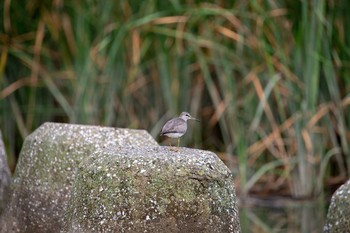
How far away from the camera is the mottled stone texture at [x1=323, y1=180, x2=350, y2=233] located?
579 centimetres

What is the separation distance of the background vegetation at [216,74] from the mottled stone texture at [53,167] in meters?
3.75

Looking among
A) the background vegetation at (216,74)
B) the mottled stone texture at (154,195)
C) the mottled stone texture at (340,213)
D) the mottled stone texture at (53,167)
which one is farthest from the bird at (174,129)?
the background vegetation at (216,74)

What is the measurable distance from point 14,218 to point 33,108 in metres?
5.07

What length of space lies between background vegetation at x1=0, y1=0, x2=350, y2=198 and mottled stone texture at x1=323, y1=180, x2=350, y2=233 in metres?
4.27

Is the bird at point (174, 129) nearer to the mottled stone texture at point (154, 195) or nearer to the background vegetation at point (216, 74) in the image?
the mottled stone texture at point (154, 195)

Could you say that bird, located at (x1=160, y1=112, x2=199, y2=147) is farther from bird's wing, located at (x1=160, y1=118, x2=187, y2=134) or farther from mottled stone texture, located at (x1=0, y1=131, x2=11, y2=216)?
mottled stone texture, located at (x1=0, y1=131, x2=11, y2=216)

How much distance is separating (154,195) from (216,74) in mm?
6748

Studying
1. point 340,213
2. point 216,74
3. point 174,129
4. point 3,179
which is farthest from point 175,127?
point 216,74

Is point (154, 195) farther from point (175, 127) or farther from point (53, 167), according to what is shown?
point (53, 167)

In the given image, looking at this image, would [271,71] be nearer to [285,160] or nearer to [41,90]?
[285,160]

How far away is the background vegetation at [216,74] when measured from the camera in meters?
10.5

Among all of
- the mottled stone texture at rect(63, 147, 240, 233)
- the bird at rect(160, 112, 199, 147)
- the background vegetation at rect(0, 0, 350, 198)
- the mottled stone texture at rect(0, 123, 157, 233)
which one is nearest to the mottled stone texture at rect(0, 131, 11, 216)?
the mottled stone texture at rect(0, 123, 157, 233)

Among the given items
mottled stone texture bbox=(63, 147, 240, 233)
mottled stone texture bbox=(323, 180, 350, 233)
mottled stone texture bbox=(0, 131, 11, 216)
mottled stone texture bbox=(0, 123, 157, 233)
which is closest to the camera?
mottled stone texture bbox=(63, 147, 240, 233)

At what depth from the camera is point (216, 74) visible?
11797mm
